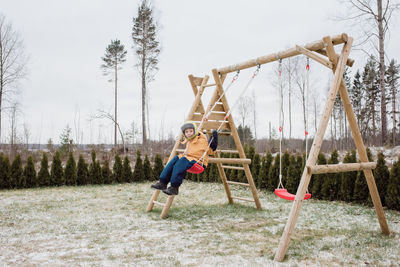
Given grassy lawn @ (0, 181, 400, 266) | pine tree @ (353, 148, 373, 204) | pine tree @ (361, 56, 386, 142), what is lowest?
grassy lawn @ (0, 181, 400, 266)

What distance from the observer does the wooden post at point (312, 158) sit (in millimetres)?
3275

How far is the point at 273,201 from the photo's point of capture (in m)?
7.25

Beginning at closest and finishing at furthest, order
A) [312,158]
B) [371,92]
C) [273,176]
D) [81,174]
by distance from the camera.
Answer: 1. [312,158]
2. [273,176]
3. [81,174]
4. [371,92]

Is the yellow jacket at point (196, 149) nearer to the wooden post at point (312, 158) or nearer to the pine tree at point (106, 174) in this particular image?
the wooden post at point (312, 158)

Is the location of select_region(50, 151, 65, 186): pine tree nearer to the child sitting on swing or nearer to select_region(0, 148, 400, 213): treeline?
select_region(0, 148, 400, 213): treeline

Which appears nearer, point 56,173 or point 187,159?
point 187,159

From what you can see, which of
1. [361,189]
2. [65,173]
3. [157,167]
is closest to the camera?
[361,189]

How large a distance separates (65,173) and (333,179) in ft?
27.4

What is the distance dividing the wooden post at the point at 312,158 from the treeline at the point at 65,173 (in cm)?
811

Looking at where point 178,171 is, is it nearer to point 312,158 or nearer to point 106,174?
point 312,158

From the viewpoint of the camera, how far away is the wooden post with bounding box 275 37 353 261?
10.7 ft

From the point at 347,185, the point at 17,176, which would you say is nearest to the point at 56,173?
the point at 17,176

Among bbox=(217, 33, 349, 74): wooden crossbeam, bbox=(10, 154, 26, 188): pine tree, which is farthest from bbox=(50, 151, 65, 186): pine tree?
bbox=(217, 33, 349, 74): wooden crossbeam

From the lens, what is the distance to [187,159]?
4.54 metres
